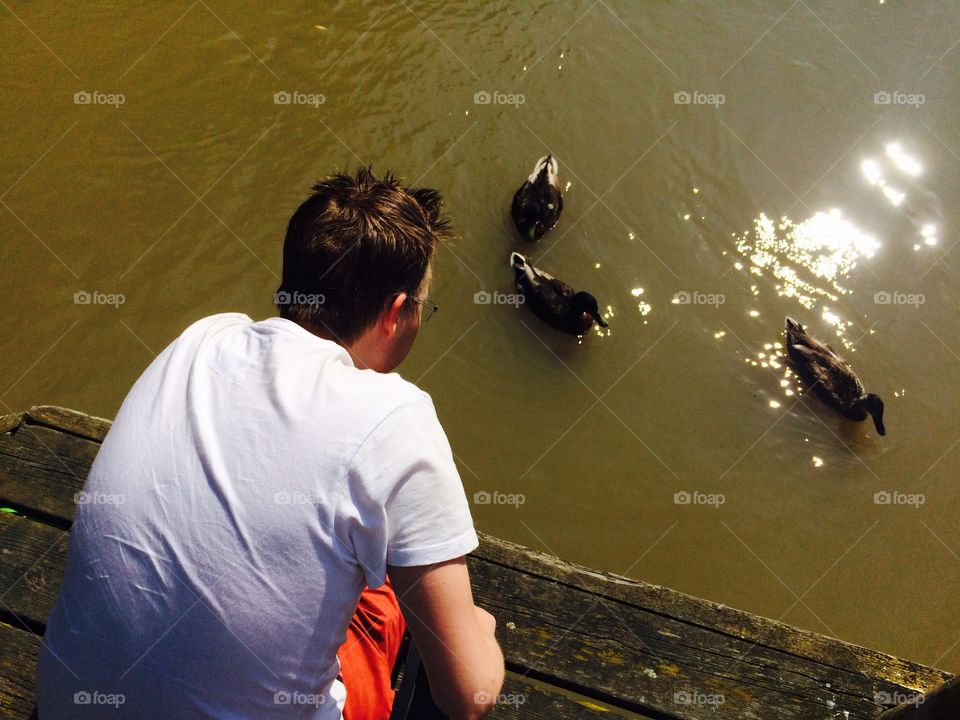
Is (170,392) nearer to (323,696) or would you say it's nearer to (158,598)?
(158,598)

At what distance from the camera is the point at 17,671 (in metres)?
2.36

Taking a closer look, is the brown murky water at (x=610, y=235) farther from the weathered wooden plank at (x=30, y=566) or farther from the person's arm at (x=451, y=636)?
the person's arm at (x=451, y=636)

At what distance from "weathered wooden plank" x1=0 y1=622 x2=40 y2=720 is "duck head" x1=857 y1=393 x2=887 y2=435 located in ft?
14.5

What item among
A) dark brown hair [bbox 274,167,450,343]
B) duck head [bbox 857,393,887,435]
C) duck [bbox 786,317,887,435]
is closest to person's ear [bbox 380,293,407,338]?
dark brown hair [bbox 274,167,450,343]

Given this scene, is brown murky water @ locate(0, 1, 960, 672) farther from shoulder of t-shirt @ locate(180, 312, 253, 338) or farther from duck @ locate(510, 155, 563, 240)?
shoulder of t-shirt @ locate(180, 312, 253, 338)

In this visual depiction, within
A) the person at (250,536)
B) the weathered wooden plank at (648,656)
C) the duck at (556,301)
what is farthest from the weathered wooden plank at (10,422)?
the duck at (556,301)

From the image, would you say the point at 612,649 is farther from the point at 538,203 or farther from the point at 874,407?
the point at 538,203

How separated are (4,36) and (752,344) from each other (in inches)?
239

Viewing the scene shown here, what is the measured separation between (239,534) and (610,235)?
4167 millimetres

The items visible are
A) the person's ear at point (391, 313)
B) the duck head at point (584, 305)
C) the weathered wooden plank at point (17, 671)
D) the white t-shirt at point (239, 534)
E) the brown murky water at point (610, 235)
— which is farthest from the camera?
the duck head at point (584, 305)

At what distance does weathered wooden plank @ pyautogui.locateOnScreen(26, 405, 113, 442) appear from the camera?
9.92ft

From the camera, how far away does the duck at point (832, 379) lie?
4.46 meters

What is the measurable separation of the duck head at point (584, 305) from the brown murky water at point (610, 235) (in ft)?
0.74

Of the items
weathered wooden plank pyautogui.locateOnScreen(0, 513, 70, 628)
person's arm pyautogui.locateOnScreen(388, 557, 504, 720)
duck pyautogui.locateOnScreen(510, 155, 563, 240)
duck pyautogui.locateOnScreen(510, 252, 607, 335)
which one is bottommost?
weathered wooden plank pyautogui.locateOnScreen(0, 513, 70, 628)
